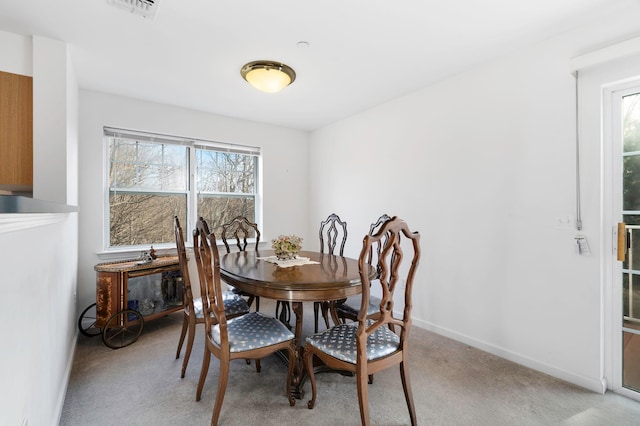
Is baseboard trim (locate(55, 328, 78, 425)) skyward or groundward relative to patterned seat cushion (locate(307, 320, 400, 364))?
groundward

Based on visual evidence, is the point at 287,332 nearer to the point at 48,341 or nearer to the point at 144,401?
the point at 144,401

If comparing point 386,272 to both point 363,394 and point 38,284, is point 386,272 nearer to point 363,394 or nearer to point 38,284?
point 363,394

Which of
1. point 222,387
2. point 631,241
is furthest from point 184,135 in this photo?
point 631,241

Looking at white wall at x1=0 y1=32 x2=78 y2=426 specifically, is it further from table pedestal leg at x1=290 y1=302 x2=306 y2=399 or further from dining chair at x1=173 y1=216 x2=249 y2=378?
table pedestal leg at x1=290 y1=302 x2=306 y2=399

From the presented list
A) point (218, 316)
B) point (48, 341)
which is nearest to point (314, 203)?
point (218, 316)

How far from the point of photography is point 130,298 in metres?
2.87

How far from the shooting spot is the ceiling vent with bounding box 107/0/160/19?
1.86 meters

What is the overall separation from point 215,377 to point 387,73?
2.97m

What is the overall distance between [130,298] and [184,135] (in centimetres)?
200

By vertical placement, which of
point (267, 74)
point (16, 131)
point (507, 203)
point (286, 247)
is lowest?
point (286, 247)

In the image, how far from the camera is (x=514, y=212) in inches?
95.7

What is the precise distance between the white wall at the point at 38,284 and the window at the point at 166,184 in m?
0.68

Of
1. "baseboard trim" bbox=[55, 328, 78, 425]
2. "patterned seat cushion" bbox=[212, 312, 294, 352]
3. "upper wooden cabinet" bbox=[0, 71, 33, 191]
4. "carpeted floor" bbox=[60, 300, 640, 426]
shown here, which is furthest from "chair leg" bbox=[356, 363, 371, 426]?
"upper wooden cabinet" bbox=[0, 71, 33, 191]

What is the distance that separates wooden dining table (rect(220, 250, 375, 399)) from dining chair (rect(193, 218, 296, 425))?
6.1 inches
